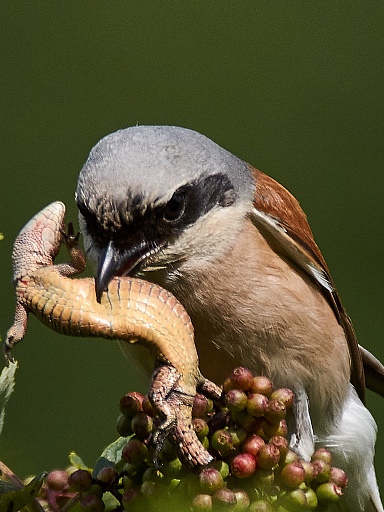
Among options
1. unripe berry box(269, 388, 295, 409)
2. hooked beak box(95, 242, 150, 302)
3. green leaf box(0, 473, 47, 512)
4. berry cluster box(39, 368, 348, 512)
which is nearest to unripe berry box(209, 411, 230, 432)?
berry cluster box(39, 368, 348, 512)

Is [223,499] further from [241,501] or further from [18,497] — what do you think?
[18,497]

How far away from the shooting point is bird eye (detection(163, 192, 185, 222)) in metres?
2.55

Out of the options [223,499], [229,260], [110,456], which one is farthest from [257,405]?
[229,260]

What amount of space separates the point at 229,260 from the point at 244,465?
3.10 feet

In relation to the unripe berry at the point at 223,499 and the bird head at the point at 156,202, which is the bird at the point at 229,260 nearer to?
the bird head at the point at 156,202

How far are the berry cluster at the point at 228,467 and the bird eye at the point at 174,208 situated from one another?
654 mm

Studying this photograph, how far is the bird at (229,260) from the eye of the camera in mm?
2449

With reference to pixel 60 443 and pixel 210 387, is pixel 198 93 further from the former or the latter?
pixel 210 387

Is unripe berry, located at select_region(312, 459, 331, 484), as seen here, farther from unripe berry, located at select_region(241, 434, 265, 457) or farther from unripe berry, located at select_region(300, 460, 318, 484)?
unripe berry, located at select_region(241, 434, 265, 457)

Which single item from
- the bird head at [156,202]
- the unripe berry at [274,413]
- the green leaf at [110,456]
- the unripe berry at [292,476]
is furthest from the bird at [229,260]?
the unripe berry at [292,476]

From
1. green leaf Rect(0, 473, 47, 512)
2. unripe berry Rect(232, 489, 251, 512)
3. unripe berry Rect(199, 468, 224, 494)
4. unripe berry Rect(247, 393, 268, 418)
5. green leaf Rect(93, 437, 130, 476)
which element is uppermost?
green leaf Rect(0, 473, 47, 512)

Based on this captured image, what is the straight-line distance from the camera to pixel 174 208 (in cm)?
259

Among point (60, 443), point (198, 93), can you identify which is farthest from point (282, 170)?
point (60, 443)

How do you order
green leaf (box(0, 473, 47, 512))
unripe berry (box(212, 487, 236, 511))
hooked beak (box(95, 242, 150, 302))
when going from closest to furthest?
green leaf (box(0, 473, 47, 512)) → unripe berry (box(212, 487, 236, 511)) → hooked beak (box(95, 242, 150, 302))
